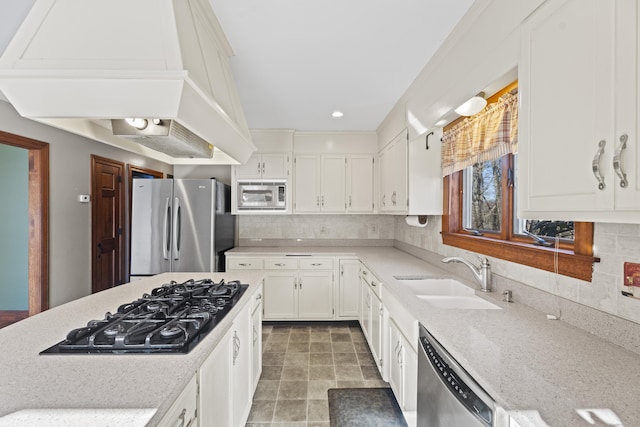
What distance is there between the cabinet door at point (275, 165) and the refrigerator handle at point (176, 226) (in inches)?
42.7

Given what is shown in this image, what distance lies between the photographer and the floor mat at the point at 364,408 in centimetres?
191

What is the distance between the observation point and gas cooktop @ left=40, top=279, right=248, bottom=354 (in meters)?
1.03

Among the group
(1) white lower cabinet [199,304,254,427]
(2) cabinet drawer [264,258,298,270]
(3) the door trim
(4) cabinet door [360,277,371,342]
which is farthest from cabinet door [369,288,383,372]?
(3) the door trim

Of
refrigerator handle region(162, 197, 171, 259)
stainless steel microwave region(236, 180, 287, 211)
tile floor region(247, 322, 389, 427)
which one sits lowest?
tile floor region(247, 322, 389, 427)

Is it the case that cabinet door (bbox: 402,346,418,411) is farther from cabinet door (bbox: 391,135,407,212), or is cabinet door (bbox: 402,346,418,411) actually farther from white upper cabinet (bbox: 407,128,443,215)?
cabinet door (bbox: 391,135,407,212)

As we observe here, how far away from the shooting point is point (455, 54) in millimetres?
1673

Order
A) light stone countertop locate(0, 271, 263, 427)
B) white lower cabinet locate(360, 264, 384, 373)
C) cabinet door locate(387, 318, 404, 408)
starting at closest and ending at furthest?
light stone countertop locate(0, 271, 263, 427) < cabinet door locate(387, 318, 404, 408) < white lower cabinet locate(360, 264, 384, 373)

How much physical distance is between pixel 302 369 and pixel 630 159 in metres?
2.56

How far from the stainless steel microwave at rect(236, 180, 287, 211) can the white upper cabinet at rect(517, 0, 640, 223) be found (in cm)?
291

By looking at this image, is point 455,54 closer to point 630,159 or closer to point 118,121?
point 630,159

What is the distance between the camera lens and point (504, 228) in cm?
184

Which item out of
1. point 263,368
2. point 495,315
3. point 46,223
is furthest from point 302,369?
point 46,223

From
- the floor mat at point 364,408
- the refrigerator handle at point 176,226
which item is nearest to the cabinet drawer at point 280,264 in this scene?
the refrigerator handle at point 176,226

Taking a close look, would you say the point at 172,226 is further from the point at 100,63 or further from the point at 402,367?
the point at 402,367
